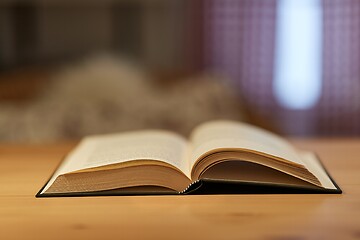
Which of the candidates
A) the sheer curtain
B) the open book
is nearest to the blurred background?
the sheer curtain

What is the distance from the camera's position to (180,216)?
765 mm

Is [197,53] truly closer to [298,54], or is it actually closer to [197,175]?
[298,54]

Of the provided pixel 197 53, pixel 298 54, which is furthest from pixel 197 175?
pixel 298 54

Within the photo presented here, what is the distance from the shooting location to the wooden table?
0.70 m

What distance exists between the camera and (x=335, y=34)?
3.59 meters

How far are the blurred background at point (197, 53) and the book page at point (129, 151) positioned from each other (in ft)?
4.70

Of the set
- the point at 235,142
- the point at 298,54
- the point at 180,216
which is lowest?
the point at 180,216

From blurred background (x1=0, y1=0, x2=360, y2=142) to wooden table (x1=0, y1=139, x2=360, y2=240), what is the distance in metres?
1.76

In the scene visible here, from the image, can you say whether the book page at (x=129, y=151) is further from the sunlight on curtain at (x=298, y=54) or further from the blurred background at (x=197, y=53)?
the sunlight on curtain at (x=298, y=54)

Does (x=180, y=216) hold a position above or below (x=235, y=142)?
below

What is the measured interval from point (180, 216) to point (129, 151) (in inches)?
9.4

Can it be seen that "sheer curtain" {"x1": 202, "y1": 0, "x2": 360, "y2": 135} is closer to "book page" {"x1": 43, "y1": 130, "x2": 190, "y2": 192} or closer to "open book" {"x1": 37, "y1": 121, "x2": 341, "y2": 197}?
"book page" {"x1": 43, "y1": 130, "x2": 190, "y2": 192}

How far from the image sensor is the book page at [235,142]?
0.92 meters

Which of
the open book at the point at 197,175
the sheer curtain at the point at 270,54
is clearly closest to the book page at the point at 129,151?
the open book at the point at 197,175
